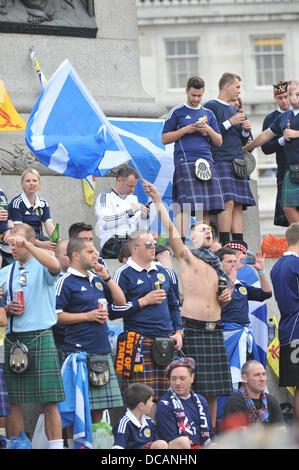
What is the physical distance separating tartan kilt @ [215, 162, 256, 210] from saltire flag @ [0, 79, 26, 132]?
1.93m

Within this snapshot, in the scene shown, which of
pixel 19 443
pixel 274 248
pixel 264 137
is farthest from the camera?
pixel 274 248

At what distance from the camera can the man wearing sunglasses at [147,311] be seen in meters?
6.77

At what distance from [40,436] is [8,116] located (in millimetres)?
3737

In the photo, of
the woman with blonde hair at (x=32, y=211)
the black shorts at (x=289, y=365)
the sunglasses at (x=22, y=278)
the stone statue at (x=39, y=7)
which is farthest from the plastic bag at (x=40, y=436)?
the stone statue at (x=39, y=7)

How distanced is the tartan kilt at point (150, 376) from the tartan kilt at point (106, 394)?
225mm

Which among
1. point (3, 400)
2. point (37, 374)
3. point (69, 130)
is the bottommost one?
point (3, 400)

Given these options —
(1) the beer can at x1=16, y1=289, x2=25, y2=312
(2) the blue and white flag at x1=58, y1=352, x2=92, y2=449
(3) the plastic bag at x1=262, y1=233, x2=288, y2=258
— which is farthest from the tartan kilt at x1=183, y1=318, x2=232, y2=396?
(3) the plastic bag at x1=262, y1=233, x2=288, y2=258

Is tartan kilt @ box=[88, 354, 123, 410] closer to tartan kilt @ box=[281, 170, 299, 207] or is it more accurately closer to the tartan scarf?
the tartan scarf

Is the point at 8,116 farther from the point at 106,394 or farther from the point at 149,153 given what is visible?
the point at 106,394

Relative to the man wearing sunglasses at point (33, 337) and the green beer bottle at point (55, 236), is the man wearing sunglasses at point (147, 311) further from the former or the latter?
the green beer bottle at point (55, 236)

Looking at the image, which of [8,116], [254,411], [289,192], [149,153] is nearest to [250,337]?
[254,411]

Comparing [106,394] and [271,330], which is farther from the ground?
[271,330]

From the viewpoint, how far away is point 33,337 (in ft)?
20.3

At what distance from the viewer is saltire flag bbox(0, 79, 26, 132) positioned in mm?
8828
